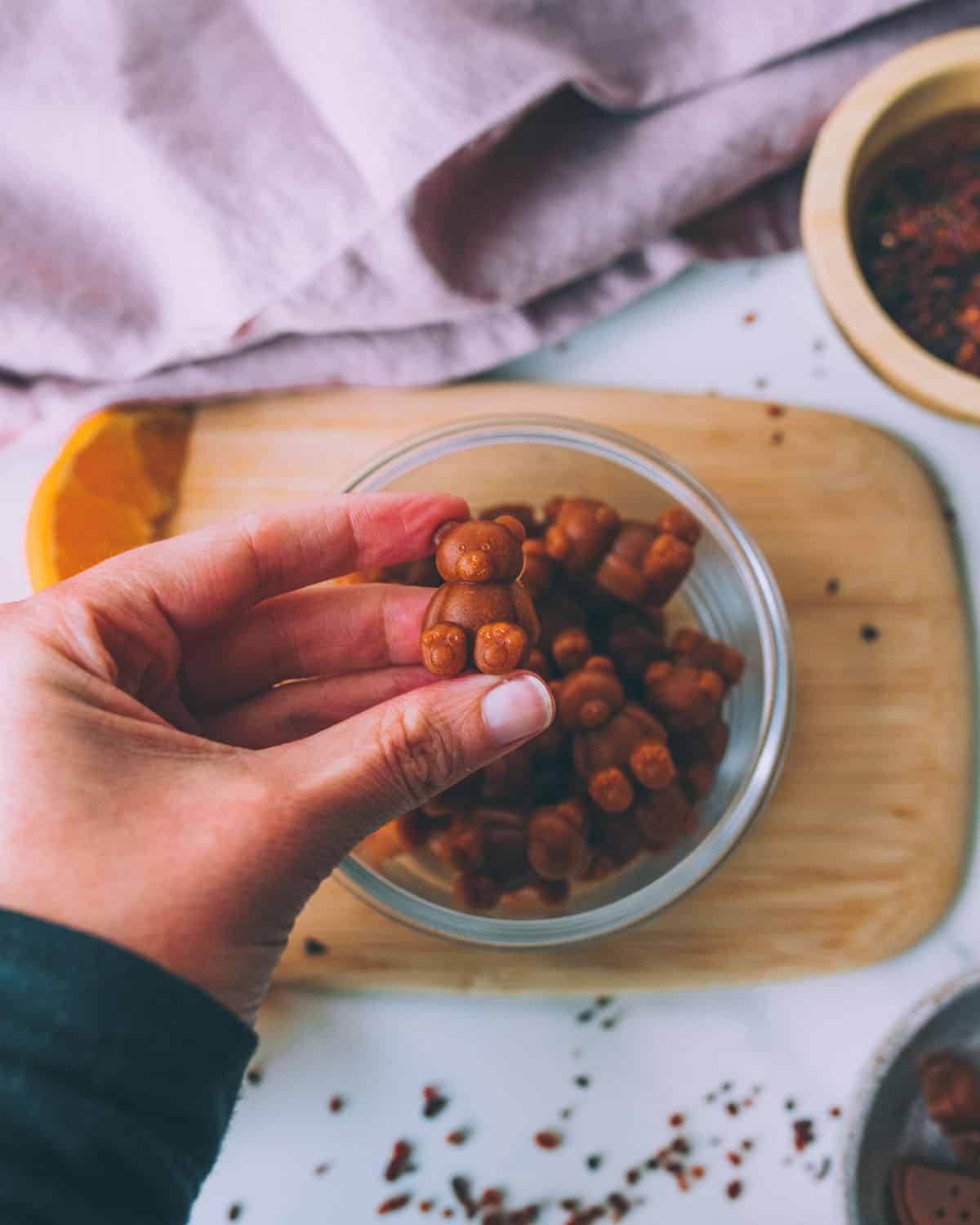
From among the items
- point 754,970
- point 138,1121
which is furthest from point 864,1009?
Result: point 138,1121

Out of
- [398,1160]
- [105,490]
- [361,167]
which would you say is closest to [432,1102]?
[398,1160]

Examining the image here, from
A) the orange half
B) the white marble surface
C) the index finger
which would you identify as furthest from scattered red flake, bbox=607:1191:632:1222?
the orange half

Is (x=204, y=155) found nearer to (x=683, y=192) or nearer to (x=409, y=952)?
(x=683, y=192)

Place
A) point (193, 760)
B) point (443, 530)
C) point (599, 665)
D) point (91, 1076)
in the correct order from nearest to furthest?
point (91, 1076)
point (193, 760)
point (443, 530)
point (599, 665)

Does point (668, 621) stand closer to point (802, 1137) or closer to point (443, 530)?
point (443, 530)

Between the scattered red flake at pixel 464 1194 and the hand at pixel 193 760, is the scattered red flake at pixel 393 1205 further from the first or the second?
the hand at pixel 193 760

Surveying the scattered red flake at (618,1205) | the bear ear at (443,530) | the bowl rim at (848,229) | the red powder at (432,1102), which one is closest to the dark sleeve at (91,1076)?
the bear ear at (443,530)

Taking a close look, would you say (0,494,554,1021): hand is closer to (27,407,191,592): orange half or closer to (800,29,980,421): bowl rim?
(27,407,191,592): orange half
